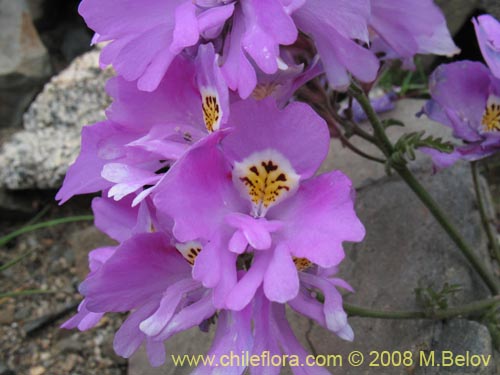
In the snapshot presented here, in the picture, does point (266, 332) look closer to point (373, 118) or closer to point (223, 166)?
point (223, 166)

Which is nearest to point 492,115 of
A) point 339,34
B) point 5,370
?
point 339,34

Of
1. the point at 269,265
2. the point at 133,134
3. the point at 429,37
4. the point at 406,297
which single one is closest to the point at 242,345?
the point at 269,265

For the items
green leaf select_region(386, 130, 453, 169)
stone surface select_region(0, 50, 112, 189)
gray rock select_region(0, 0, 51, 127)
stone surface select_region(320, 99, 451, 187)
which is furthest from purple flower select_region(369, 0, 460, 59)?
gray rock select_region(0, 0, 51, 127)

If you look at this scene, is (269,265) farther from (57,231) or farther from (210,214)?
(57,231)

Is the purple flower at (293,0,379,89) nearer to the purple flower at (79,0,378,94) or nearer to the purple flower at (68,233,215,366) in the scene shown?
the purple flower at (79,0,378,94)

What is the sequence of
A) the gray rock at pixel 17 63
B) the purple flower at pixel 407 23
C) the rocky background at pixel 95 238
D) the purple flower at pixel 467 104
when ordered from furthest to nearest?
the gray rock at pixel 17 63 → the rocky background at pixel 95 238 → the purple flower at pixel 467 104 → the purple flower at pixel 407 23

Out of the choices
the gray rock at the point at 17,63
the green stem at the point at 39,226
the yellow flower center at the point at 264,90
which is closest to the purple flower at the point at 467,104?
the yellow flower center at the point at 264,90

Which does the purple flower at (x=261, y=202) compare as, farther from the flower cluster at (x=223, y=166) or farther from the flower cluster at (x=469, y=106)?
the flower cluster at (x=469, y=106)
